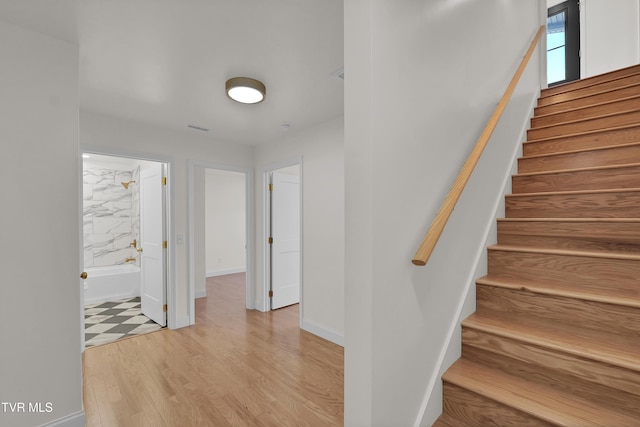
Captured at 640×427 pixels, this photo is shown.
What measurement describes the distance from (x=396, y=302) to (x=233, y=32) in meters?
1.76

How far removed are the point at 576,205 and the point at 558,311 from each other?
0.76 meters

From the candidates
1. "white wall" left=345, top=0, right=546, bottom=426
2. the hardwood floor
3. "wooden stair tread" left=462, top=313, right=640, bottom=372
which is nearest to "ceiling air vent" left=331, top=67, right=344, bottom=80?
"white wall" left=345, top=0, right=546, bottom=426

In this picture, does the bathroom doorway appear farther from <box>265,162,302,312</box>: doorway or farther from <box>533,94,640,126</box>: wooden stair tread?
<box>533,94,640,126</box>: wooden stair tread

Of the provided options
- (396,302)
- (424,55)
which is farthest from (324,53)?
(396,302)

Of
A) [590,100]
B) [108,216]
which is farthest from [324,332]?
[108,216]

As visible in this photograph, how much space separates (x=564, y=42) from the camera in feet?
14.2

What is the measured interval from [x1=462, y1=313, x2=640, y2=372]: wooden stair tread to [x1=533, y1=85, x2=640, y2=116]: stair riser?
2197 mm

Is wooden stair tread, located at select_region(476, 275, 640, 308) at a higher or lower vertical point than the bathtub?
higher

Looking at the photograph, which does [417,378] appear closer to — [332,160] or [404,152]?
[404,152]

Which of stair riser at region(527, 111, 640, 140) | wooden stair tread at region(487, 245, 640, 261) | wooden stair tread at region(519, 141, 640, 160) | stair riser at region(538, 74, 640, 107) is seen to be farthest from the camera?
stair riser at region(538, 74, 640, 107)

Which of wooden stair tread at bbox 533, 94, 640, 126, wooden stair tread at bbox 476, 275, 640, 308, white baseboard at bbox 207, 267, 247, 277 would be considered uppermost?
wooden stair tread at bbox 533, 94, 640, 126

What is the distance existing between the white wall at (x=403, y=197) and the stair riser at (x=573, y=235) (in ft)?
1.10

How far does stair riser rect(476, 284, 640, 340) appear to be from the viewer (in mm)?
1148

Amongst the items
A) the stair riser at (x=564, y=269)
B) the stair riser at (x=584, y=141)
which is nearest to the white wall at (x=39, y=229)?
the stair riser at (x=564, y=269)
